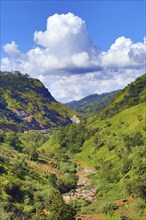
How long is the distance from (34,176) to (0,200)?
3943cm

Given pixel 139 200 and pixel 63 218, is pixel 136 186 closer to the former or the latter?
pixel 139 200

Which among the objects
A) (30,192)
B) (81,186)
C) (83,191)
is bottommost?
(30,192)

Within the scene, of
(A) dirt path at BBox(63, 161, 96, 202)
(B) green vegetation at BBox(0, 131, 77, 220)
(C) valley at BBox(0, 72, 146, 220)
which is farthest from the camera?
(A) dirt path at BBox(63, 161, 96, 202)

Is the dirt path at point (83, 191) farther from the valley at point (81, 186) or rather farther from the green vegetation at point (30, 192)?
the green vegetation at point (30, 192)

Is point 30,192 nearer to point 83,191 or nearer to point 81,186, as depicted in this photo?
point 83,191

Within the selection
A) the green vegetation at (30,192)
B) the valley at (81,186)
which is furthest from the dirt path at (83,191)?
the green vegetation at (30,192)

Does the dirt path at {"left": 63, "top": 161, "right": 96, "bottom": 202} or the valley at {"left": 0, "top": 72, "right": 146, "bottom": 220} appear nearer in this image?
the valley at {"left": 0, "top": 72, "right": 146, "bottom": 220}

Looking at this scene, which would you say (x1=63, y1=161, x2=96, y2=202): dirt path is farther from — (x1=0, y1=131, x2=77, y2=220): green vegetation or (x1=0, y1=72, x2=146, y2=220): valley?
(x1=0, y1=131, x2=77, y2=220): green vegetation

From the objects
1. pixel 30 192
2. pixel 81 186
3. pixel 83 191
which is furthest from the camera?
pixel 81 186

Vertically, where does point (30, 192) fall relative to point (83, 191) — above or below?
below

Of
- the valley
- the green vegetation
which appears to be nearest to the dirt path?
the valley

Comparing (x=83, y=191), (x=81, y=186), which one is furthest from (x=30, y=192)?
(x=81, y=186)

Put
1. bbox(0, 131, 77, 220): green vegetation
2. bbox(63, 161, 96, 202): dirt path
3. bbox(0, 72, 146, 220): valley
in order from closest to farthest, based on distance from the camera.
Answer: bbox(0, 131, 77, 220): green vegetation, bbox(0, 72, 146, 220): valley, bbox(63, 161, 96, 202): dirt path

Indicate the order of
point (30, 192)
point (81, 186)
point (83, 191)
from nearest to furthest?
point (30, 192) → point (83, 191) → point (81, 186)
